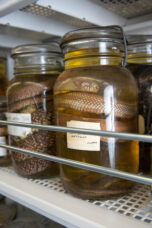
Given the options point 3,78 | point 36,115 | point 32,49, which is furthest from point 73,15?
point 3,78

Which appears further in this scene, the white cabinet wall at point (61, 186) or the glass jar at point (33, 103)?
the glass jar at point (33, 103)

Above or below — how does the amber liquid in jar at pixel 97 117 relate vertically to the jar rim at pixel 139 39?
below

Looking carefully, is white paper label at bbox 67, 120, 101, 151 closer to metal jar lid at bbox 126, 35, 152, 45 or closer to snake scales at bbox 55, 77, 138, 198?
snake scales at bbox 55, 77, 138, 198

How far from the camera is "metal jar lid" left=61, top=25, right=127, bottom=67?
1.19ft

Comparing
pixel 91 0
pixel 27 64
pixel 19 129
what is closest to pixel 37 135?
pixel 19 129

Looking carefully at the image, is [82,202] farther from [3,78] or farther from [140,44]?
[3,78]

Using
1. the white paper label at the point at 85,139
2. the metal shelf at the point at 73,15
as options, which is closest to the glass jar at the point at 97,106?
the white paper label at the point at 85,139

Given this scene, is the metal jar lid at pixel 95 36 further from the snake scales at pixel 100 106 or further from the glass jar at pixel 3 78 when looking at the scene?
the glass jar at pixel 3 78

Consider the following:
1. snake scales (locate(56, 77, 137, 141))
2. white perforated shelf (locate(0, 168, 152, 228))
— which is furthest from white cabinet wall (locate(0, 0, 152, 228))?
snake scales (locate(56, 77, 137, 141))

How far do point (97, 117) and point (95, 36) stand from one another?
0.12 metres

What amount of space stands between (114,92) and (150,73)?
9 cm

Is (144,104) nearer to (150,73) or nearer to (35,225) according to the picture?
(150,73)

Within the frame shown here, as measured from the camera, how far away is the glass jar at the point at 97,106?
1.17 feet

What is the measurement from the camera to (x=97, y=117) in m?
0.35
